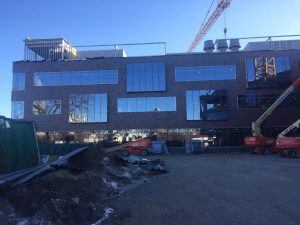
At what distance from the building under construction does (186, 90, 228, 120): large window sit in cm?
13

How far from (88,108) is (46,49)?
40.0 ft

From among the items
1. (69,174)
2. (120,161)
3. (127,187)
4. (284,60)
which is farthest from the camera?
(284,60)

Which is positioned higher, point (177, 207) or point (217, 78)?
point (217, 78)

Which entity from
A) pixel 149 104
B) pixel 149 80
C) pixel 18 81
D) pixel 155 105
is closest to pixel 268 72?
pixel 155 105

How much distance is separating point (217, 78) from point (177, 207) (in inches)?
1774

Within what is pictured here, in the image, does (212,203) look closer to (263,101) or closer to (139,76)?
(263,101)

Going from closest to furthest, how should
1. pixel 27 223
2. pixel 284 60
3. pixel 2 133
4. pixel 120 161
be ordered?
pixel 27 223 < pixel 2 133 < pixel 120 161 < pixel 284 60

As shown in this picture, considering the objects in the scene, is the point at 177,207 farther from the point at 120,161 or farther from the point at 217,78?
the point at 217,78

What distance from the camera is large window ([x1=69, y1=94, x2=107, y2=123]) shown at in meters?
57.8

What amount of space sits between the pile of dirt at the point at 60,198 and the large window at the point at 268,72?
39.4 meters

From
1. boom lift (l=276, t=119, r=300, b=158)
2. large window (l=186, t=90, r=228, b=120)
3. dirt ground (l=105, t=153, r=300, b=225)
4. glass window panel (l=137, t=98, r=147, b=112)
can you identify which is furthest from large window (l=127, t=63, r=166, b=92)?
dirt ground (l=105, t=153, r=300, b=225)

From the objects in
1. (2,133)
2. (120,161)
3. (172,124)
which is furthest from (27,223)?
(172,124)

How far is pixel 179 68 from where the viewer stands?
189 ft

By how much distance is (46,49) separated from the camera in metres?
62.6
